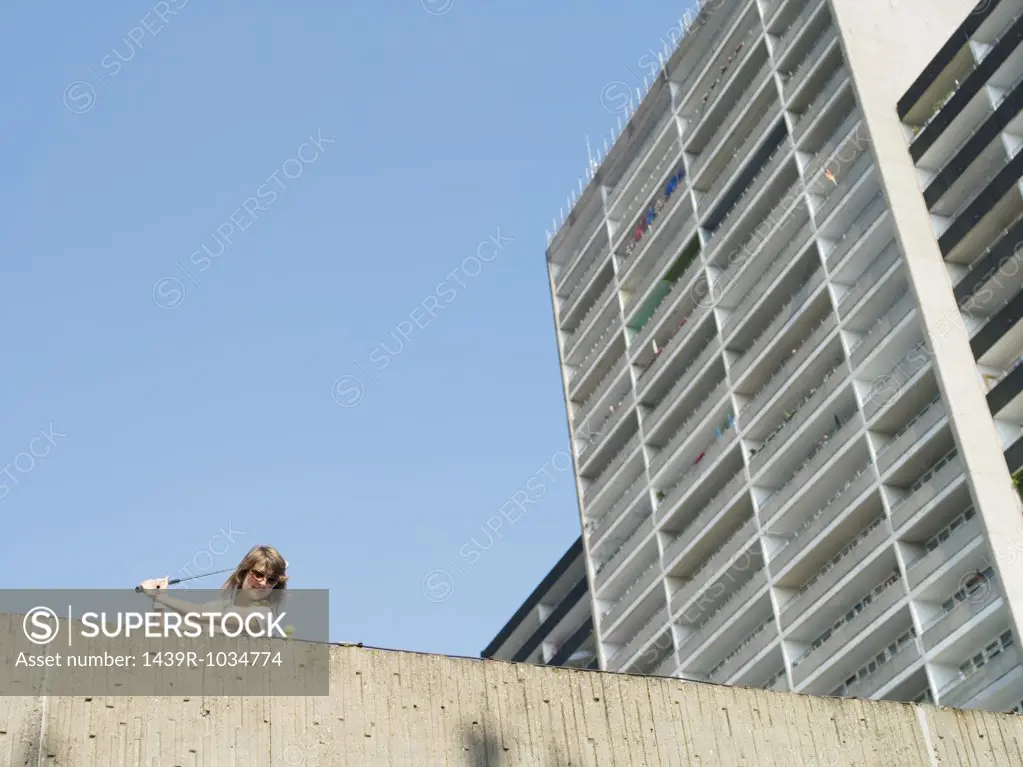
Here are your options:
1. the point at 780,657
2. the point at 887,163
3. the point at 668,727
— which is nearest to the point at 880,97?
the point at 887,163

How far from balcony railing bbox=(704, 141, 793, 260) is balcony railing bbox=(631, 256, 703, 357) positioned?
A: 1.12 m

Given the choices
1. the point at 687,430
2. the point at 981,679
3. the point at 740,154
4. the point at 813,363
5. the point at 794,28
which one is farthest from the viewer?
the point at 740,154

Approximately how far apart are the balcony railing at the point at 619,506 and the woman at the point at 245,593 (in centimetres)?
4715

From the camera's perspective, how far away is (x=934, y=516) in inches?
1662

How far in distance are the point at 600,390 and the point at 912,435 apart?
21.6 meters

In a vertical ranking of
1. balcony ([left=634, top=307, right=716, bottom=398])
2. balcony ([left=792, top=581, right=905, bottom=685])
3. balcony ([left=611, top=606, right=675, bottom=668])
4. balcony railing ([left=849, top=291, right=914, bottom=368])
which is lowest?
balcony ([left=792, top=581, right=905, bottom=685])

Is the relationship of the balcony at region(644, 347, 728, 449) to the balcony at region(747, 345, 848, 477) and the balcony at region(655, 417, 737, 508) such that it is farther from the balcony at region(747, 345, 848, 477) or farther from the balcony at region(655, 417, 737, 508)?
the balcony at region(747, 345, 848, 477)

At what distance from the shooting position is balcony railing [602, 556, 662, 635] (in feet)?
184

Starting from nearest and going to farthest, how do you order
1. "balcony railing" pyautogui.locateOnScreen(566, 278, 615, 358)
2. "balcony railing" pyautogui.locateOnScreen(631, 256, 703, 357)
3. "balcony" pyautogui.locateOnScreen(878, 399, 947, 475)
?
1. "balcony" pyautogui.locateOnScreen(878, 399, 947, 475)
2. "balcony railing" pyautogui.locateOnScreen(631, 256, 703, 357)
3. "balcony railing" pyautogui.locateOnScreen(566, 278, 615, 358)

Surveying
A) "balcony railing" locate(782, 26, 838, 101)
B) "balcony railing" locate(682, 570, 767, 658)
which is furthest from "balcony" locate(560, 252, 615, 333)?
"balcony railing" locate(682, 570, 767, 658)

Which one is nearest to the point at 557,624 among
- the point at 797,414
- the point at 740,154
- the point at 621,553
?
the point at 621,553

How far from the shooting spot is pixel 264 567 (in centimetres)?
1091

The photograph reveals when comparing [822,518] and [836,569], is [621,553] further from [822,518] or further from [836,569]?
[836,569]

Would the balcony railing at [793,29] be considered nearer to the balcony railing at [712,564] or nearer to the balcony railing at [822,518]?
the balcony railing at [822,518]
